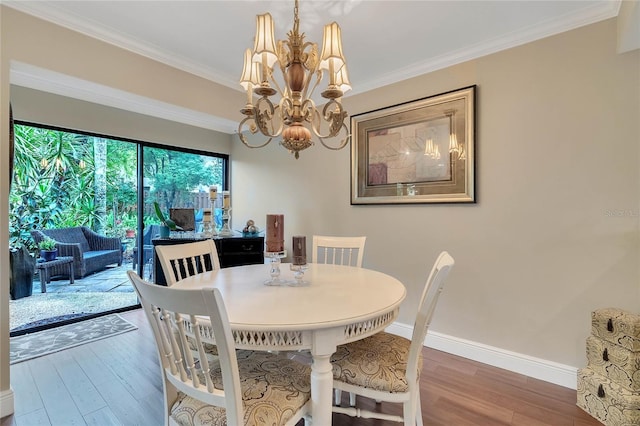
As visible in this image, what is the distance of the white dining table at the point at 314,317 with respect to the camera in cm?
110

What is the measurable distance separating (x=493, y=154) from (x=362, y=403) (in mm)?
2042

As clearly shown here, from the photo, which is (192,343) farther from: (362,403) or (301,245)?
(362,403)

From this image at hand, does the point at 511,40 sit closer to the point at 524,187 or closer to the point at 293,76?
the point at 524,187

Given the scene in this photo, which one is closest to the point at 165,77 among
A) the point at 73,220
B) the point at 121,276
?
the point at 73,220

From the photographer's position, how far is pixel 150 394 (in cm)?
194

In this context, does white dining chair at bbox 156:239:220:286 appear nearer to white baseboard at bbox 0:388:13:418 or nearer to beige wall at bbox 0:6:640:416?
beige wall at bbox 0:6:640:416

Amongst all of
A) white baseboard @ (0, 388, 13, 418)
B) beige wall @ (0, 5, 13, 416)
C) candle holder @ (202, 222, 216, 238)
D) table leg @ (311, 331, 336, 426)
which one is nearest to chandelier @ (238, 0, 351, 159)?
table leg @ (311, 331, 336, 426)

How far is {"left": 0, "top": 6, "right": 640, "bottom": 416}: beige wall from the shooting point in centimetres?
187

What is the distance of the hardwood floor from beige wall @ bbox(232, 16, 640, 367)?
32 cm

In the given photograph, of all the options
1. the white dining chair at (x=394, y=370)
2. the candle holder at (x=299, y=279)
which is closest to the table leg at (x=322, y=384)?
the white dining chair at (x=394, y=370)

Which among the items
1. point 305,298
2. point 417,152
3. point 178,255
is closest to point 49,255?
point 178,255

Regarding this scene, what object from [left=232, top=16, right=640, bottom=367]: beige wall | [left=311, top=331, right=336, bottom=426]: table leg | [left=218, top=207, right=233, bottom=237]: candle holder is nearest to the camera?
[left=311, top=331, right=336, bottom=426]: table leg

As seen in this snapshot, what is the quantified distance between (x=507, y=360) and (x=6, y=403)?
3.33 m

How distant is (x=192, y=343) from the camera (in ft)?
5.13
